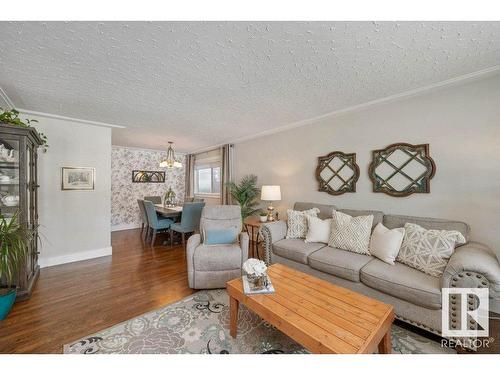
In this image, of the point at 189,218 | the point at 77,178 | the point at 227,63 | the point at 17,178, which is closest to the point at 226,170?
the point at 189,218

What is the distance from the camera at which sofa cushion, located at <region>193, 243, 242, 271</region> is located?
232 centimetres

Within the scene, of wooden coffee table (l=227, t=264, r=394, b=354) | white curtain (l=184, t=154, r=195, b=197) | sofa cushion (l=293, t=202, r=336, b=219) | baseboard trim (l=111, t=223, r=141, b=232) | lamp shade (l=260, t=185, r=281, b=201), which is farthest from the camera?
white curtain (l=184, t=154, r=195, b=197)

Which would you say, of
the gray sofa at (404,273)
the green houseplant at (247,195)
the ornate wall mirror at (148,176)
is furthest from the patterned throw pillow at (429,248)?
the ornate wall mirror at (148,176)

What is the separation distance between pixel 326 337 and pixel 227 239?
173 cm

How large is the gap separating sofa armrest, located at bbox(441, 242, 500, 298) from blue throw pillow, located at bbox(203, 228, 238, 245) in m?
2.06

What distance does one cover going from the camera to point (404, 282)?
1677 mm

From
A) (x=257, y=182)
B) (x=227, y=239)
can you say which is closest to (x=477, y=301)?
(x=227, y=239)

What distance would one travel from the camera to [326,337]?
1095mm

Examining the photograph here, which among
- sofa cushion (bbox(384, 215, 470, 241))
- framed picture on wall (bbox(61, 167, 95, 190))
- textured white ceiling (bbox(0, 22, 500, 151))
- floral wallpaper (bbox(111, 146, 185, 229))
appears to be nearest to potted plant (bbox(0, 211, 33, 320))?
framed picture on wall (bbox(61, 167, 95, 190))

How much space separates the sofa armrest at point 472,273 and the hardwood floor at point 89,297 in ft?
7.86

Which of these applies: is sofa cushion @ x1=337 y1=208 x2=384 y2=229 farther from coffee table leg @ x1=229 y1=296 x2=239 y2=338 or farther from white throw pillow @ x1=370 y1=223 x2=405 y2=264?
coffee table leg @ x1=229 y1=296 x2=239 y2=338

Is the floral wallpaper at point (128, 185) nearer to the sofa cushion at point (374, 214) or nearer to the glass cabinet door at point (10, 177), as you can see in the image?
the glass cabinet door at point (10, 177)
